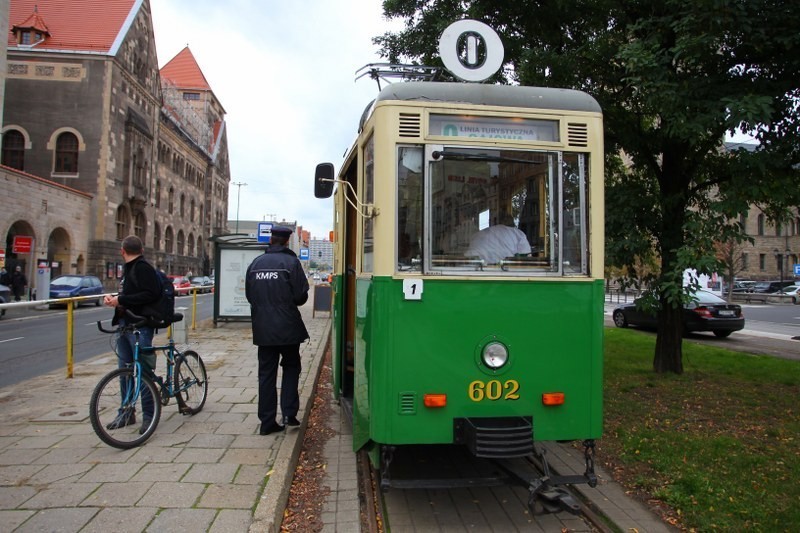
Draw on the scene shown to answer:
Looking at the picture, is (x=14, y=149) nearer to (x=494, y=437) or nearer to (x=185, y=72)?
Answer: (x=185, y=72)

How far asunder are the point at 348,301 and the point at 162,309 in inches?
76.4

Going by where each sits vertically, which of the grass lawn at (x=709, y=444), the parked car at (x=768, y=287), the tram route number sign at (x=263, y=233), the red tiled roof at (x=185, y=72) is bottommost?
the grass lawn at (x=709, y=444)

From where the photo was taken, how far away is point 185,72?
78.2 m

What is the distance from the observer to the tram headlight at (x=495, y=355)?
12.3 ft

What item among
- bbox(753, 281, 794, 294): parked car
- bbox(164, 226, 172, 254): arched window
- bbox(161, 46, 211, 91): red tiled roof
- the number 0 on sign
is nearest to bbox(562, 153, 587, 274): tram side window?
the number 0 on sign

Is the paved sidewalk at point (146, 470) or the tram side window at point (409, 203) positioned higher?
the tram side window at point (409, 203)

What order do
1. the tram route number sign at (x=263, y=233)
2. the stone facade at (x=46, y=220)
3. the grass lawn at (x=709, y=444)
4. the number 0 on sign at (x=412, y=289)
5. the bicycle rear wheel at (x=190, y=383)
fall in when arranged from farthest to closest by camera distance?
1. the stone facade at (x=46, y=220)
2. the tram route number sign at (x=263, y=233)
3. the bicycle rear wheel at (x=190, y=383)
4. the grass lawn at (x=709, y=444)
5. the number 0 on sign at (x=412, y=289)

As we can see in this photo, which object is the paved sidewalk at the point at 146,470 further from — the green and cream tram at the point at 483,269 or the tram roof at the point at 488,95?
the tram roof at the point at 488,95

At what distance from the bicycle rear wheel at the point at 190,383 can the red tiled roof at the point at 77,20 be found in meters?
43.1

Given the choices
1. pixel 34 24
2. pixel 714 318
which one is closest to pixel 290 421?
pixel 714 318

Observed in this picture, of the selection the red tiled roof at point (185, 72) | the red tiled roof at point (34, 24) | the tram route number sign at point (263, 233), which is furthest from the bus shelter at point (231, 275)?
the red tiled roof at point (185, 72)

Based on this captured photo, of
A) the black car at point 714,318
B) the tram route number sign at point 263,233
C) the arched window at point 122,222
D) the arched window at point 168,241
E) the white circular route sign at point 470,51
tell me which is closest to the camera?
the white circular route sign at point 470,51

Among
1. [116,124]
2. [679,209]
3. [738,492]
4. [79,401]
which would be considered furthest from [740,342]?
[116,124]

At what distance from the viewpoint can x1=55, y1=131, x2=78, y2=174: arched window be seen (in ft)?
137
